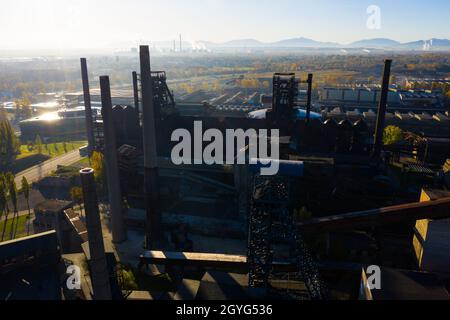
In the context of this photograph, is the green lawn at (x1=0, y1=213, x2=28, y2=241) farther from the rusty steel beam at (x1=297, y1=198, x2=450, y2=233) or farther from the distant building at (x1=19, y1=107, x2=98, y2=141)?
the distant building at (x1=19, y1=107, x2=98, y2=141)

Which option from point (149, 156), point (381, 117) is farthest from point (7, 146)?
point (381, 117)

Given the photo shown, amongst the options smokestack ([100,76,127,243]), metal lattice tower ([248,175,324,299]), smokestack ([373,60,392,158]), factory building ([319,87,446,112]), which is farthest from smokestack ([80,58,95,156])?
factory building ([319,87,446,112])

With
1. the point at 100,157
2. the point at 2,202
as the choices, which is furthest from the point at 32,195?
the point at 100,157

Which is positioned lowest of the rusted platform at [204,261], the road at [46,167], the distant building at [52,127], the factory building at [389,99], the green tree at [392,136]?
the road at [46,167]

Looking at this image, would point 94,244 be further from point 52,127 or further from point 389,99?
point 389,99

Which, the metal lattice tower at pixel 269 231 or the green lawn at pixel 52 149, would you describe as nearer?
the metal lattice tower at pixel 269 231

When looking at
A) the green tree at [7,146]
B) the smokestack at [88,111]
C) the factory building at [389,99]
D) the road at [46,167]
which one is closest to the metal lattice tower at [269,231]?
the smokestack at [88,111]

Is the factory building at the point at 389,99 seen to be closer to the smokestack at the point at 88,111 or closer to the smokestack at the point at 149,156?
the smokestack at the point at 88,111
